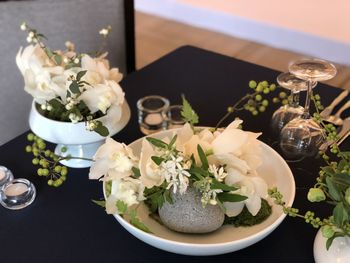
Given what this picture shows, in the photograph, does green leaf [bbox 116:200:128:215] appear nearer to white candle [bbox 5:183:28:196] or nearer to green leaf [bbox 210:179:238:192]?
green leaf [bbox 210:179:238:192]

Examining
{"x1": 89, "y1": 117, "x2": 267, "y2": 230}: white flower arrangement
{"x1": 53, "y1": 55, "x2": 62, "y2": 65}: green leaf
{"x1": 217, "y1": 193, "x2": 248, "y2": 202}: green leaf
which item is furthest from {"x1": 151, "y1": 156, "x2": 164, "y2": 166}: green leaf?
{"x1": 53, "y1": 55, "x2": 62, "y2": 65}: green leaf

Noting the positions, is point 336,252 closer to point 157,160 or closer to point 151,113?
point 157,160

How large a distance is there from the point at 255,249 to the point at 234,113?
402 mm

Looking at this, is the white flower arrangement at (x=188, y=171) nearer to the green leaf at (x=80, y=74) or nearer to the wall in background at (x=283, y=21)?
the green leaf at (x=80, y=74)

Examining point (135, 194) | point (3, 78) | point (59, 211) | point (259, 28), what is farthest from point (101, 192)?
point (259, 28)

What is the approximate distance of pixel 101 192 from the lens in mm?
901

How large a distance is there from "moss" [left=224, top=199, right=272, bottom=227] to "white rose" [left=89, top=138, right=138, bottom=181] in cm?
19

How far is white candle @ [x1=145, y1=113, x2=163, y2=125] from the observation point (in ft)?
3.55

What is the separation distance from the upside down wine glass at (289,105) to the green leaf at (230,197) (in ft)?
1.13

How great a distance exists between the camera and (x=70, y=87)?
2.77ft

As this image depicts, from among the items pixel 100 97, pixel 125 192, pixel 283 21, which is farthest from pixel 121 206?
pixel 283 21

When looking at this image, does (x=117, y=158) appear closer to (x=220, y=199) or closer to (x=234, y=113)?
(x=220, y=199)

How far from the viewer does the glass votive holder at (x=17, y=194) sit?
0.86 metres

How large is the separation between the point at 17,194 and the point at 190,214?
323 mm
